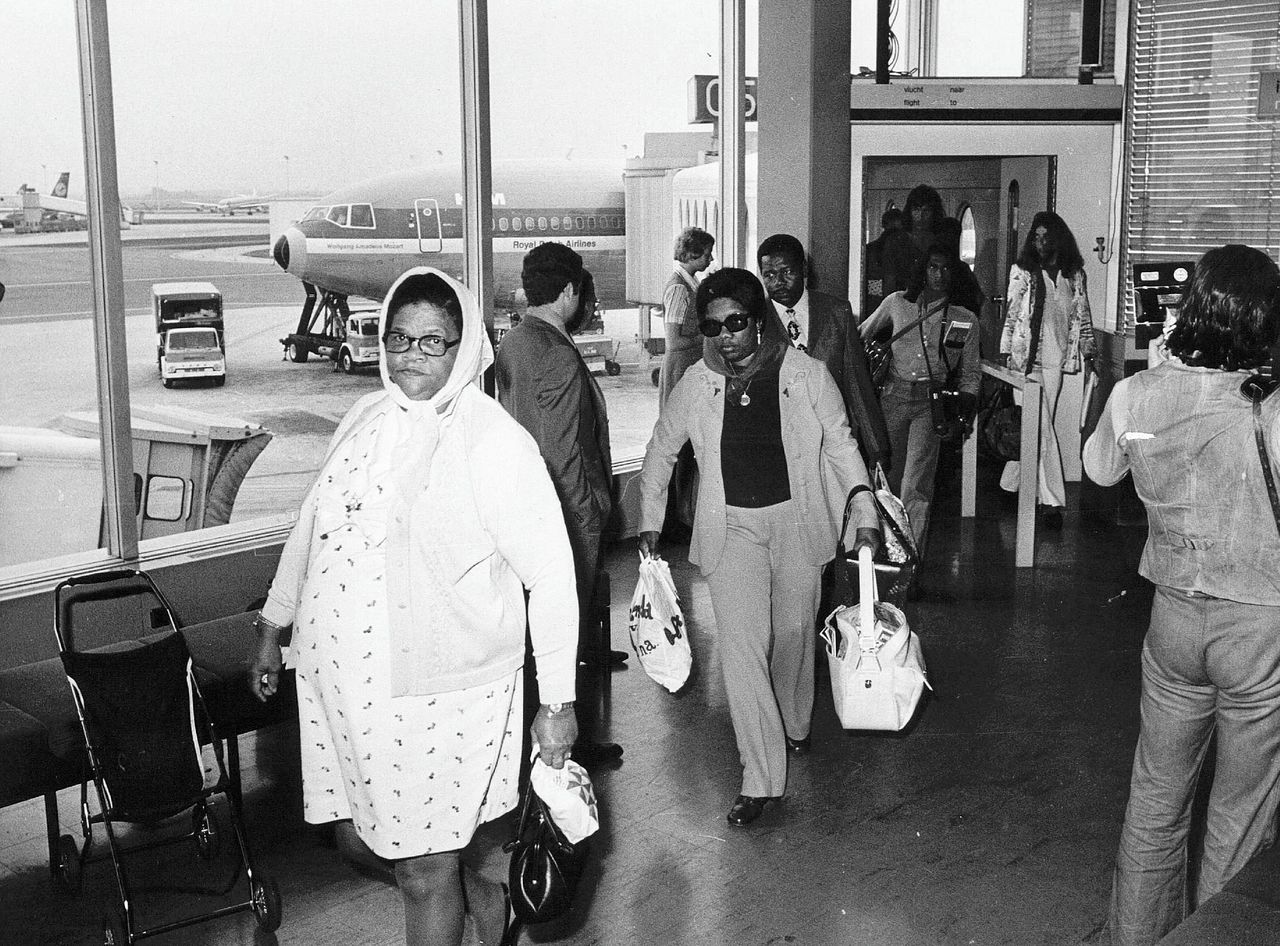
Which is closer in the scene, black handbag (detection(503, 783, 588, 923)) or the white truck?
black handbag (detection(503, 783, 588, 923))

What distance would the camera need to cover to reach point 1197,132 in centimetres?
903

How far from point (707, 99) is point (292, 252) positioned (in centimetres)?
349

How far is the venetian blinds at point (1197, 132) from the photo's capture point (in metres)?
8.63

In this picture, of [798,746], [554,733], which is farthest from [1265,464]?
[798,746]

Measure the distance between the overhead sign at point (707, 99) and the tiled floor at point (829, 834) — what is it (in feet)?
14.0

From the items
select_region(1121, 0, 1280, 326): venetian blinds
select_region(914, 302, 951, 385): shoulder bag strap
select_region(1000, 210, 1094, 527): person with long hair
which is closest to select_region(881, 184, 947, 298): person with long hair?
select_region(914, 302, 951, 385): shoulder bag strap

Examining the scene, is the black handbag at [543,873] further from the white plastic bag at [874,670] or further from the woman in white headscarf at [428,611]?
the white plastic bag at [874,670]

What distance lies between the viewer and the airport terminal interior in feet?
13.6

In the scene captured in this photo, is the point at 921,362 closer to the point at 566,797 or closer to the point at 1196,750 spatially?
the point at 1196,750

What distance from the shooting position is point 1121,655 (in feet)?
20.6

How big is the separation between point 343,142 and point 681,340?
2.20 metres

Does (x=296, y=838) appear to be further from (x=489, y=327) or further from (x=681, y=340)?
(x=681, y=340)

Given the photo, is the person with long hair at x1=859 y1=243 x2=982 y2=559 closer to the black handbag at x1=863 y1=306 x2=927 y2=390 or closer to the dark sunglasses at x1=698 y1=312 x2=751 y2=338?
the black handbag at x1=863 y1=306 x2=927 y2=390

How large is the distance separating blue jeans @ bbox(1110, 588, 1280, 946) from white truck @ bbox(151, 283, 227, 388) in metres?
4.48
